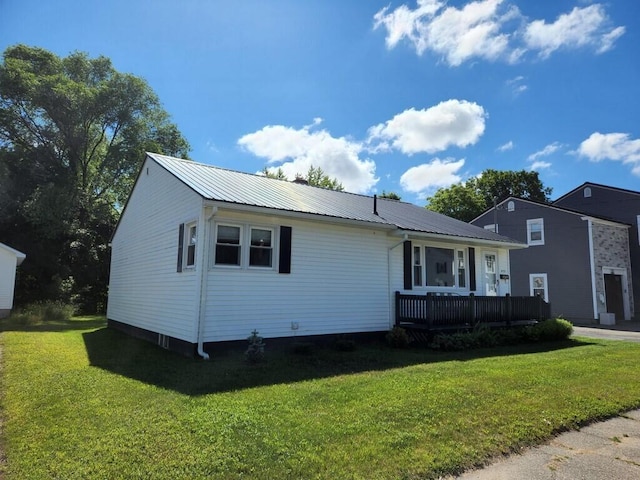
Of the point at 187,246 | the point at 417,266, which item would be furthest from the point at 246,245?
the point at 417,266

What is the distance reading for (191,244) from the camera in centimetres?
965

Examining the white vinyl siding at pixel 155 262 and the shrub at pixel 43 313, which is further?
the shrub at pixel 43 313

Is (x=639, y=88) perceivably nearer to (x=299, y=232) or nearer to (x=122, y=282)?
(x=299, y=232)

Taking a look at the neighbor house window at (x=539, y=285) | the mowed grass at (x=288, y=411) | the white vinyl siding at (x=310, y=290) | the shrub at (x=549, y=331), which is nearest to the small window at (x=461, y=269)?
the shrub at (x=549, y=331)

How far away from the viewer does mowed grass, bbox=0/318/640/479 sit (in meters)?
3.76

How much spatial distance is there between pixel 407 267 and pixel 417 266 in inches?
29.1

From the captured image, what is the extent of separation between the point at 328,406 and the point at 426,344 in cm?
651

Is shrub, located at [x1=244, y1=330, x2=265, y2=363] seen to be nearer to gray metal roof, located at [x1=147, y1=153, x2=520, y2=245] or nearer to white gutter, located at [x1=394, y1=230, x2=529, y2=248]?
gray metal roof, located at [x1=147, y1=153, x2=520, y2=245]

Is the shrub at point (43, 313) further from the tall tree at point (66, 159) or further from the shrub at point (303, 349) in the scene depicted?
the shrub at point (303, 349)

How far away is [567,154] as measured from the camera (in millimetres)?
21047

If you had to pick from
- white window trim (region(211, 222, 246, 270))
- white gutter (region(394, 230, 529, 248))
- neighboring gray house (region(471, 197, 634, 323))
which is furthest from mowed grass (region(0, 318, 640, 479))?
neighboring gray house (region(471, 197, 634, 323))

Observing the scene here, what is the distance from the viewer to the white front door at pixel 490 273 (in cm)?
1483

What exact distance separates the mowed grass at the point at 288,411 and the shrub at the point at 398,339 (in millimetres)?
1753

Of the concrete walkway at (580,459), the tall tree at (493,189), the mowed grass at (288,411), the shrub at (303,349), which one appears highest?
the tall tree at (493,189)
